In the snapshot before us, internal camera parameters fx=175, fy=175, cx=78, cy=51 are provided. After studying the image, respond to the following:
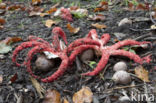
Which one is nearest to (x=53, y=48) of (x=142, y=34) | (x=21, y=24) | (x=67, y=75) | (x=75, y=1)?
(x=67, y=75)

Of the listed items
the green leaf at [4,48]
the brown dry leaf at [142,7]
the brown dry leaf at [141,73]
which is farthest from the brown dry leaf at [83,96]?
the brown dry leaf at [142,7]

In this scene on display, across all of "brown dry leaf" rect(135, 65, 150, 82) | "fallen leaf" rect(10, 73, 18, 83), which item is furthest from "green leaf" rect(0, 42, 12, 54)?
"brown dry leaf" rect(135, 65, 150, 82)

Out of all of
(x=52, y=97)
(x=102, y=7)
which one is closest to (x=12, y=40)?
(x=52, y=97)

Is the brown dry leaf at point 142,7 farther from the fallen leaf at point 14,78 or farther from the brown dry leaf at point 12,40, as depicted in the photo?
the fallen leaf at point 14,78

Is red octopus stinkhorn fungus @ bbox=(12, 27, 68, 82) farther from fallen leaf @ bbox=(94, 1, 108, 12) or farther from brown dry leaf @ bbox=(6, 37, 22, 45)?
fallen leaf @ bbox=(94, 1, 108, 12)

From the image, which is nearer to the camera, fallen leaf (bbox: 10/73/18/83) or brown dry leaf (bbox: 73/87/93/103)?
brown dry leaf (bbox: 73/87/93/103)
